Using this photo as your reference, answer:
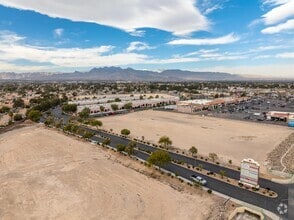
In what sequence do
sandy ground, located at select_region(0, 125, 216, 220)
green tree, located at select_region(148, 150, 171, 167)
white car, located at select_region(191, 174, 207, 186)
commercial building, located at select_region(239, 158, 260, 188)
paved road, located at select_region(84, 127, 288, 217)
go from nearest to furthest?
sandy ground, located at select_region(0, 125, 216, 220) < paved road, located at select_region(84, 127, 288, 217) < commercial building, located at select_region(239, 158, 260, 188) < white car, located at select_region(191, 174, 207, 186) < green tree, located at select_region(148, 150, 171, 167)

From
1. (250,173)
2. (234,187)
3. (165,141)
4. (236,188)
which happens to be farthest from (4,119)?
(250,173)

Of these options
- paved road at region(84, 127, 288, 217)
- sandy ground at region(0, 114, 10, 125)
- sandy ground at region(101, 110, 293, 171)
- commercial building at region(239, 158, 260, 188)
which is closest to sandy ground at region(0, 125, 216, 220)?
paved road at region(84, 127, 288, 217)

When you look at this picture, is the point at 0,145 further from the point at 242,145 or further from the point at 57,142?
the point at 242,145

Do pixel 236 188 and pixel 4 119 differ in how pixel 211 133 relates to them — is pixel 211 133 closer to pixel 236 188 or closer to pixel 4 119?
pixel 236 188

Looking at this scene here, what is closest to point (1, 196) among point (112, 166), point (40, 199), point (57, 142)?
point (40, 199)

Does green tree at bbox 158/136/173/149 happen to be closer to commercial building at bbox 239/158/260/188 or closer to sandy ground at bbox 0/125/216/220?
sandy ground at bbox 0/125/216/220

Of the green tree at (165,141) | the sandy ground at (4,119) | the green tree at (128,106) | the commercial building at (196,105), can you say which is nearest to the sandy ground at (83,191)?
the green tree at (165,141)

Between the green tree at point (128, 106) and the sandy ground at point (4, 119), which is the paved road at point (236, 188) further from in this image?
the green tree at point (128, 106)
